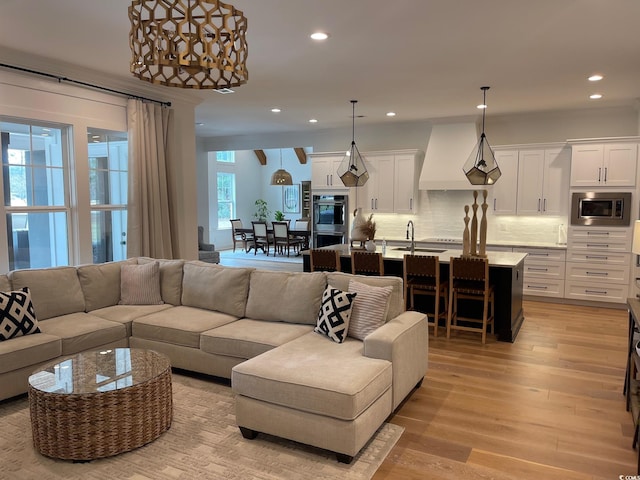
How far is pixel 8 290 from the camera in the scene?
3.89 meters

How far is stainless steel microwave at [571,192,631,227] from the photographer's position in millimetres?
6465

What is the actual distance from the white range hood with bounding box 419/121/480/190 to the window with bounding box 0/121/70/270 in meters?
5.30

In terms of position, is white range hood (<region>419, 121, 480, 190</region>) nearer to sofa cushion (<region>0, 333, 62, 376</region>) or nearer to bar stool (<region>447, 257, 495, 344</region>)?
bar stool (<region>447, 257, 495, 344</region>)

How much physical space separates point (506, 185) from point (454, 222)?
1.11m

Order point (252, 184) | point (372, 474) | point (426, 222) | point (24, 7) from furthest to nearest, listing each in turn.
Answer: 1. point (252, 184)
2. point (426, 222)
3. point (24, 7)
4. point (372, 474)

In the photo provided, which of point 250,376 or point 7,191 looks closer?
point 250,376

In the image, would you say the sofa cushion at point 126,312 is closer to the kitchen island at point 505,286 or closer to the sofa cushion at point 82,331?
the sofa cushion at point 82,331

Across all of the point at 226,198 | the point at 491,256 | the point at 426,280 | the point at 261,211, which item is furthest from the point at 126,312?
the point at 261,211

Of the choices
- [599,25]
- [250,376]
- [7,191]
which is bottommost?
[250,376]

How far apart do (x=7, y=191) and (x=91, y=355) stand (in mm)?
2387

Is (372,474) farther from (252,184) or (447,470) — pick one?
(252,184)

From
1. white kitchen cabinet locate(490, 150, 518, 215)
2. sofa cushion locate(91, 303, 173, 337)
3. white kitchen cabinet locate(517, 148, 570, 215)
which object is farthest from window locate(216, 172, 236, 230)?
sofa cushion locate(91, 303, 173, 337)

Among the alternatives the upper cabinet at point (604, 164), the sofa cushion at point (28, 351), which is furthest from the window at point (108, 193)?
the upper cabinet at point (604, 164)

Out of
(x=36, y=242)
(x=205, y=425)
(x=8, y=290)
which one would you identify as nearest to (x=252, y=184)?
(x=36, y=242)
